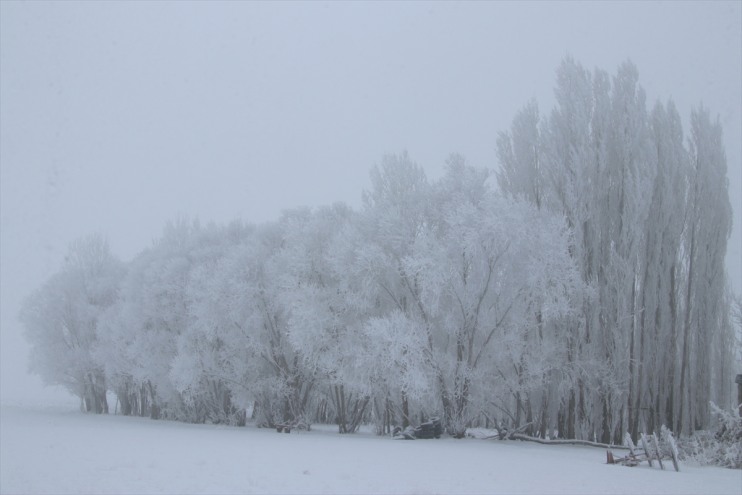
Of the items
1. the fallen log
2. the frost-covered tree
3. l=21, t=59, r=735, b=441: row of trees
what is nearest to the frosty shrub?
the fallen log

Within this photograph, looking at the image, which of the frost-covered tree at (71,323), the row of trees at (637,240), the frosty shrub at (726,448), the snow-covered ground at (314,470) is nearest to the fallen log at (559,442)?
the row of trees at (637,240)

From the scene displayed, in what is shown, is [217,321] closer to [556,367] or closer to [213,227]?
[213,227]

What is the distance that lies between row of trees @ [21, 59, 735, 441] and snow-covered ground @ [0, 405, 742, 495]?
180 inches

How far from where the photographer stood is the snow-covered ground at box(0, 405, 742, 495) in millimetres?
12945

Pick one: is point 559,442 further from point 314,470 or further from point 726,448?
point 314,470

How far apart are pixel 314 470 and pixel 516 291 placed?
1354 cm

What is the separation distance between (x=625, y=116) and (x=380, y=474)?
21976 mm

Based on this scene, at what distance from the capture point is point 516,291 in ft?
87.1

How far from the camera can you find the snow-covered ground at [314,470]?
12.9m

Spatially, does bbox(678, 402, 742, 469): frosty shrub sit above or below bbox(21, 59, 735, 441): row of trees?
below

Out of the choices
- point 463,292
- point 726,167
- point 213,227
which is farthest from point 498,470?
point 213,227

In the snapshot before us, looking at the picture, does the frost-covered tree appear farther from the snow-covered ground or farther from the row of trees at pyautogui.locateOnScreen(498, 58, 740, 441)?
the row of trees at pyautogui.locateOnScreen(498, 58, 740, 441)

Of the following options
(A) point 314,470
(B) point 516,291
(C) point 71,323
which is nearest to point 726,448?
(B) point 516,291

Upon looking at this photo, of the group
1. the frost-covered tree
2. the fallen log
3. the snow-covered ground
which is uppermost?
the frost-covered tree
